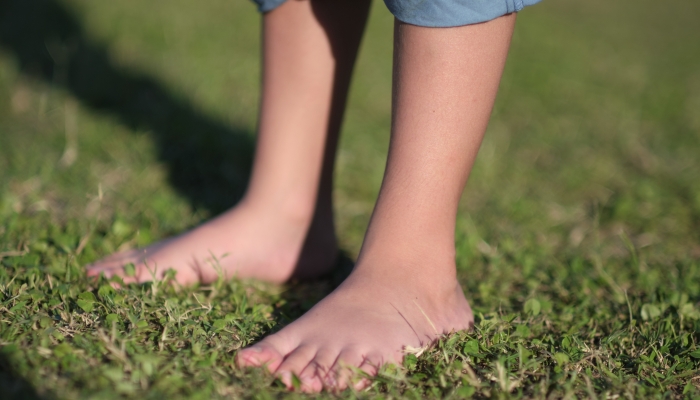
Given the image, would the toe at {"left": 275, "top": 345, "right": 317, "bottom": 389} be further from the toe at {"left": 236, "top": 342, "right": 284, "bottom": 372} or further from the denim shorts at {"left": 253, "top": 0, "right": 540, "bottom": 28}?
the denim shorts at {"left": 253, "top": 0, "right": 540, "bottom": 28}

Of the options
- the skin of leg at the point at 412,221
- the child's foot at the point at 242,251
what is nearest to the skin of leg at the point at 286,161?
the child's foot at the point at 242,251

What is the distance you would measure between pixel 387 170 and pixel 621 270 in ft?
2.72

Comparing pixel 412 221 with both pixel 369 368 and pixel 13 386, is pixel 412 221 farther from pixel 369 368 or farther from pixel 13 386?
pixel 13 386

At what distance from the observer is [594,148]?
2.75 meters

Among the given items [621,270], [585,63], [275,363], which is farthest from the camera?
[585,63]

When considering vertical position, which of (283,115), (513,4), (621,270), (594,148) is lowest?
(621,270)

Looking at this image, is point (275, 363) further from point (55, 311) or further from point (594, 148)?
point (594, 148)

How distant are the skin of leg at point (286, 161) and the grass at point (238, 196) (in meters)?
0.08

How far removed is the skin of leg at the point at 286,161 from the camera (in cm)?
143

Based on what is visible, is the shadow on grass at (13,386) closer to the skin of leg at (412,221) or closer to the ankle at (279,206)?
the skin of leg at (412,221)

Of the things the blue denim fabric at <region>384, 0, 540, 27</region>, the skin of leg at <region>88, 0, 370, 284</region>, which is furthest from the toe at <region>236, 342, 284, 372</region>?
the blue denim fabric at <region>384, 0, 540, 27</region>

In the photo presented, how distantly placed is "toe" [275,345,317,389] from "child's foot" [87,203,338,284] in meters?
0.40

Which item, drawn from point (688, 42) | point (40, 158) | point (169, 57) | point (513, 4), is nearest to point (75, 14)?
point (169, 57)

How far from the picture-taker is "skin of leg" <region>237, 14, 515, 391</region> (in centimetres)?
107
